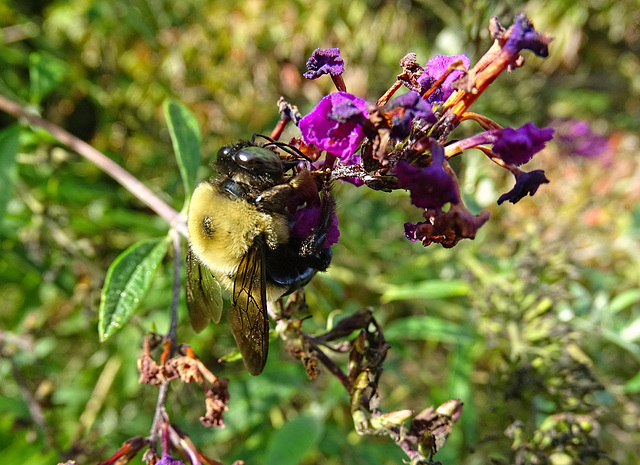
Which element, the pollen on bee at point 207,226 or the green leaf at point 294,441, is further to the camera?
the green leaf at point 294,441

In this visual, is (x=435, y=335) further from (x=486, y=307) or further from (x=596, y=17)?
(x=596, y=17)

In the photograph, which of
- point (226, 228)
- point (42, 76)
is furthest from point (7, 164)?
point (226, 228)

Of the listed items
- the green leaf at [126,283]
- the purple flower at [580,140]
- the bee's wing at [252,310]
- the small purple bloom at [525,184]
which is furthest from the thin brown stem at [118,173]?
the purple flower at [580,140]

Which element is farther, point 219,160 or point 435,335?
point 435,335

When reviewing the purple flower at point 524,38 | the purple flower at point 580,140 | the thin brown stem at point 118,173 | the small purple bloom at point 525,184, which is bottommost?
the thin brown stem at point 118,173

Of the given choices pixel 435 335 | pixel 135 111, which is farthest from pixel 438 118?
pixel 135 111

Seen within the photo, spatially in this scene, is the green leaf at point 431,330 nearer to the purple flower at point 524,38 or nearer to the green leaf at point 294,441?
the green leaf at point 294,441
